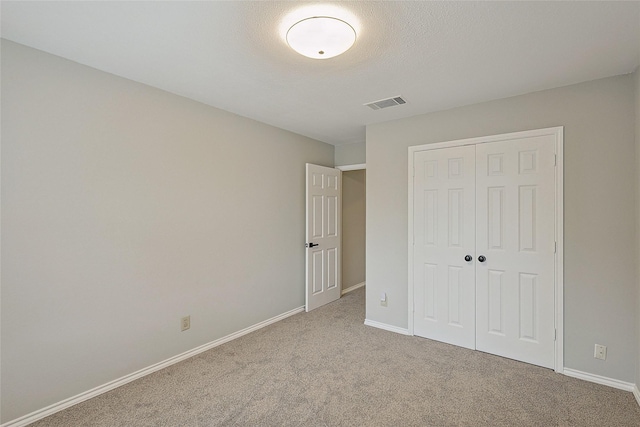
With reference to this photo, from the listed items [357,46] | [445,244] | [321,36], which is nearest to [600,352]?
[445,244]

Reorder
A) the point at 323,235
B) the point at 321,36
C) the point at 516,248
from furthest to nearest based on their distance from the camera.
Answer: the point at 323,235 < the point at 516,248 < the point at 321,36

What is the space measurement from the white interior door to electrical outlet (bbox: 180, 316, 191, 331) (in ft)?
5.43

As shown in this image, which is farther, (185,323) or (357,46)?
(185,323)

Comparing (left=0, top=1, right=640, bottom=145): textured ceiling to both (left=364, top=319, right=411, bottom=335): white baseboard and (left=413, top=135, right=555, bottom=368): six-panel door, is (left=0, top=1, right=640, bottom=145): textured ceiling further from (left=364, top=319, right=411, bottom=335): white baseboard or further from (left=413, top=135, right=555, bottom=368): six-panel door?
(left=364, top=319, right=411, bottom=335): white baseboard

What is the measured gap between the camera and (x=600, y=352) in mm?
2385

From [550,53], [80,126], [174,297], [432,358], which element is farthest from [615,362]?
[80,126]

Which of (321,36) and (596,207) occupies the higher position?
(321,36)

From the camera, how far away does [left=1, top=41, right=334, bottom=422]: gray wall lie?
76.0 inches

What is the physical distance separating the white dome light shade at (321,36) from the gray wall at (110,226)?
158 cm

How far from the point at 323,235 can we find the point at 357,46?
9.24ft

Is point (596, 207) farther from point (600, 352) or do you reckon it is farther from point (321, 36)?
point (321, 36)

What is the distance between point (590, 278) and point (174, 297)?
11.5 feet

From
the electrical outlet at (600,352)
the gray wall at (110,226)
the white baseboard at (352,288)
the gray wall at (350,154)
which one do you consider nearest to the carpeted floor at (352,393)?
the electrical outlet at (600,352)

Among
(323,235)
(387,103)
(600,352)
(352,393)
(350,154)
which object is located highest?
(387,103)
